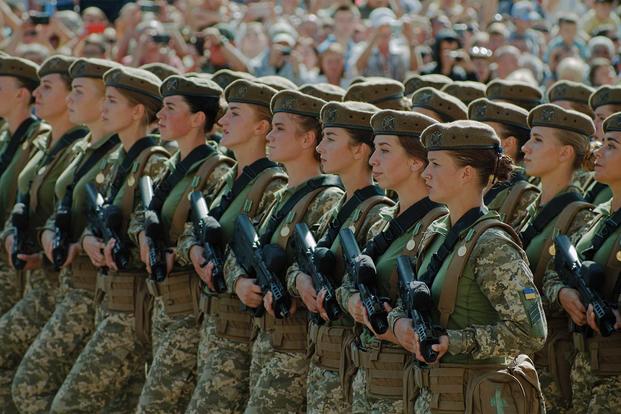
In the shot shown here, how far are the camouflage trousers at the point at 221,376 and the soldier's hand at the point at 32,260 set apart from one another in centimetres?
202

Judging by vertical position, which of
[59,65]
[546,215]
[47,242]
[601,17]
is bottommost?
[47,242]

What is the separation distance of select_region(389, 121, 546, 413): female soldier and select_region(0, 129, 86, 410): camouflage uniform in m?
3.90

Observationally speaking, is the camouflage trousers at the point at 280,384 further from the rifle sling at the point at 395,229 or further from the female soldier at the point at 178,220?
the rifle sling at the point at 395,229

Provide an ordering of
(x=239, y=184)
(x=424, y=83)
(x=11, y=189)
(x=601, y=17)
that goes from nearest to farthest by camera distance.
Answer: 1. (x=239, y=184)
2. (x=424, y=83)
3. (x=11, y=189)
4. (x=601, y=17)

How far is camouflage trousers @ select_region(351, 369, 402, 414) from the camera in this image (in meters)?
6.55

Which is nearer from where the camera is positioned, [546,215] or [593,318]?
[593,318]

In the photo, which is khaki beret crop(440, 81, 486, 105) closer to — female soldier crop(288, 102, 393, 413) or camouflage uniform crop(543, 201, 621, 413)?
female soldier crop(288, 102, 393, 413)

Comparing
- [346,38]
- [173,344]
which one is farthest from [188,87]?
[346,38]

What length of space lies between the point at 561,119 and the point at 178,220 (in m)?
2.41

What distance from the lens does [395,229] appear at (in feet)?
22.1

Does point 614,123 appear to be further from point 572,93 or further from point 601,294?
point 572,93

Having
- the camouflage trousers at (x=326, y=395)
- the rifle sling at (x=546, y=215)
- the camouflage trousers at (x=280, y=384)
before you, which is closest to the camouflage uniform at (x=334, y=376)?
the camouflage trousers at (x=326, y=395)

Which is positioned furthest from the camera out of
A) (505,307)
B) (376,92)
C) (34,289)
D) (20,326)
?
(34,289)

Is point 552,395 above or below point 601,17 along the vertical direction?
below
